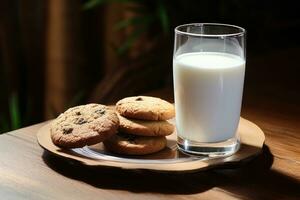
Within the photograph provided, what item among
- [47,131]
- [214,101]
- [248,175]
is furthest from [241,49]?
[47,131]

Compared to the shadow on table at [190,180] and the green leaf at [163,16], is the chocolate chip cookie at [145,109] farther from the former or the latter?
the green leaf at [163,16]

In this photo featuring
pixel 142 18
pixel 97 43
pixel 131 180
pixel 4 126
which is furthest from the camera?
pixel 97 43

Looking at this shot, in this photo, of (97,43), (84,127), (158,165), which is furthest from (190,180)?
(97,43)

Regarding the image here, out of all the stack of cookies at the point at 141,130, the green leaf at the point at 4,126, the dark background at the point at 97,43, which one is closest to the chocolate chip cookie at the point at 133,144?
the stack of cookies at the point at 141,130

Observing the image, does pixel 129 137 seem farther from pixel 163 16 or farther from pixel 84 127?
pixel 163 16

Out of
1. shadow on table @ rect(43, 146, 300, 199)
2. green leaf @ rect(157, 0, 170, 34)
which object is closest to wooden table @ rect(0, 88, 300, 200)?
shadow on table @ rect(43, 146, 300, 199)

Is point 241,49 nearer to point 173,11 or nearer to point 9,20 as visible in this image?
point 173,11
